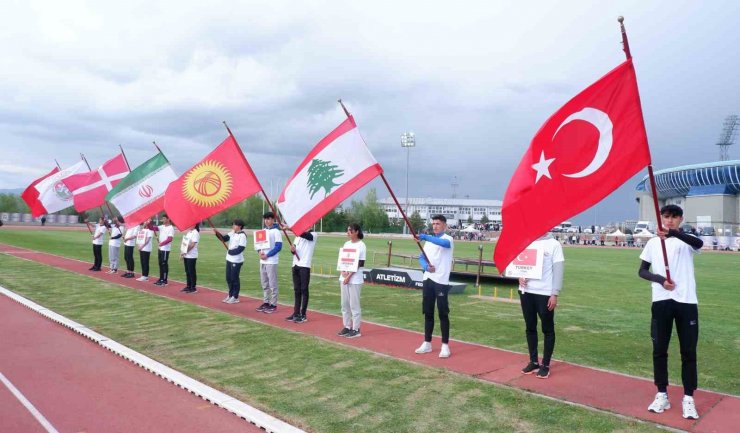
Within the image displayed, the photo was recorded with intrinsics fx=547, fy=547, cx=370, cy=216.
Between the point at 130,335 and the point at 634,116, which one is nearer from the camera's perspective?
the point at 634,116

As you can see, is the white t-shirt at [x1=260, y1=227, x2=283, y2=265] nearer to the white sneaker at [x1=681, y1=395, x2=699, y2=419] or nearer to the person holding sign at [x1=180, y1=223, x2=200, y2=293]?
the person holding sign at [x1=180, y1=223, x2=200, y2=293]

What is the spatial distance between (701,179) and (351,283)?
10243 centimetres

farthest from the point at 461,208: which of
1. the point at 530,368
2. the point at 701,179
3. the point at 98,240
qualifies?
the point at 530,368

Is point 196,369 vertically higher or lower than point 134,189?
lower

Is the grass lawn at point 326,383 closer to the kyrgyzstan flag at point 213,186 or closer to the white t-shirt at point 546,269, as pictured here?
the white t-shirt at point 546,269

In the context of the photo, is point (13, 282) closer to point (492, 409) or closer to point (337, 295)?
point (337, 295)

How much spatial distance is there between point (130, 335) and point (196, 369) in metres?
2.68

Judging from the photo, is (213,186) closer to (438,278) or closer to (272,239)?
(272,239)

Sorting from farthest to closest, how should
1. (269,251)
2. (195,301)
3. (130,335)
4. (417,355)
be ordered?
(195,301) < (269,251) < (130,335) < (417,355)

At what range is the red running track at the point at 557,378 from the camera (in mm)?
5480

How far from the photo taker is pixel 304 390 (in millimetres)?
6270

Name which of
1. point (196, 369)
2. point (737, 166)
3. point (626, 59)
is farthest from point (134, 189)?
point (737, 166)

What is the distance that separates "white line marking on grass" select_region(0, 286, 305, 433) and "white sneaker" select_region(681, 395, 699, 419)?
3.74m

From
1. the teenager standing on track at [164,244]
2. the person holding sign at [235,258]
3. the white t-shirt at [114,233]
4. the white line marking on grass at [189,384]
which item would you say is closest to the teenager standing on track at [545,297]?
the white line marking on grass at [189,384]
